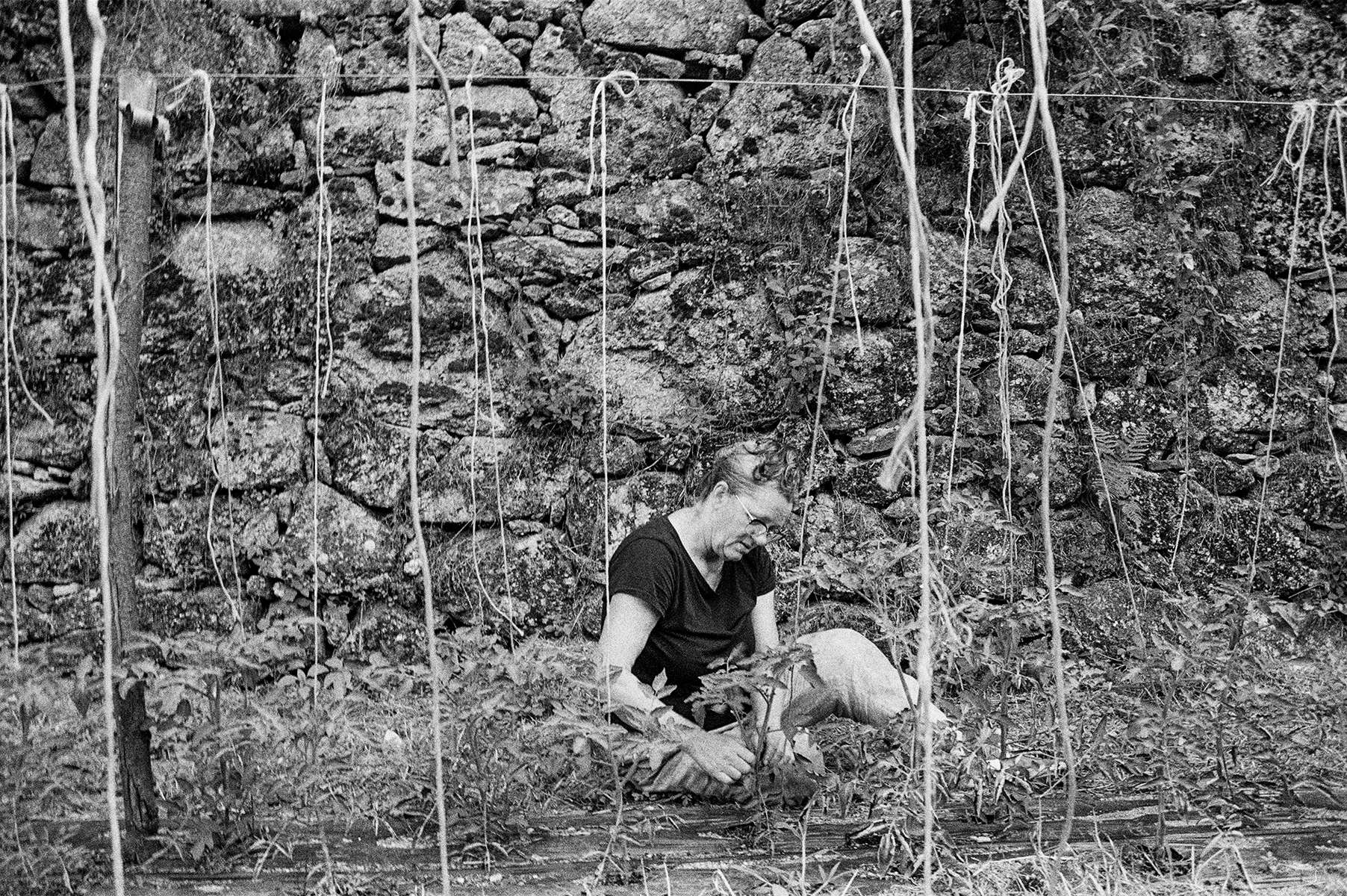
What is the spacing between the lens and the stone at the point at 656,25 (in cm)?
359

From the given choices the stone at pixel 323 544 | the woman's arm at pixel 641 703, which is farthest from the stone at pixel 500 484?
the woman's arm at pixel 641 703

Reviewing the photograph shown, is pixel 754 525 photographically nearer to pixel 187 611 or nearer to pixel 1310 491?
pixel 187 611

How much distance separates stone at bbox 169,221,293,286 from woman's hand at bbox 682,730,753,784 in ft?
7.56

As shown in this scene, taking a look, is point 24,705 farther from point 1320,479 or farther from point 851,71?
point 1320,479

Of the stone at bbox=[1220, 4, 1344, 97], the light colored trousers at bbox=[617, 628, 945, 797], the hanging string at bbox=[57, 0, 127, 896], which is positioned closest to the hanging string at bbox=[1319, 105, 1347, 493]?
the stone at bbox=[1220, 4, 1344, 97]

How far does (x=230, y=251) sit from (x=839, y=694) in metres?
2.43

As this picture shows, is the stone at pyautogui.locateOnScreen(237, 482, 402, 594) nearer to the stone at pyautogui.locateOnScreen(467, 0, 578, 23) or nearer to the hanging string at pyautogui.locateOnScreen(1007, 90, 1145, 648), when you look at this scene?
the stone at pyautogui.locateOnScreen(467, 0, 578, 23)

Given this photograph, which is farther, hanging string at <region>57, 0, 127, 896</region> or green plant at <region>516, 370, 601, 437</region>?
green plant at <region>516, 370, 601, 437</region>

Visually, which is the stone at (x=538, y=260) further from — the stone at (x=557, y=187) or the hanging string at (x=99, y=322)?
the hanging string at (x=99, y=322)

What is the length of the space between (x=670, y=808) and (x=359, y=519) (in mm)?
1842

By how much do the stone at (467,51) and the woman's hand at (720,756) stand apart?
2.43 meters

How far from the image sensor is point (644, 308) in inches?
140

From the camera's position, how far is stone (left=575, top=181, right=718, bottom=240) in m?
3.57

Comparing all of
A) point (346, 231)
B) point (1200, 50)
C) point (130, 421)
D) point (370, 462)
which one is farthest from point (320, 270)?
point (1200, 50)
